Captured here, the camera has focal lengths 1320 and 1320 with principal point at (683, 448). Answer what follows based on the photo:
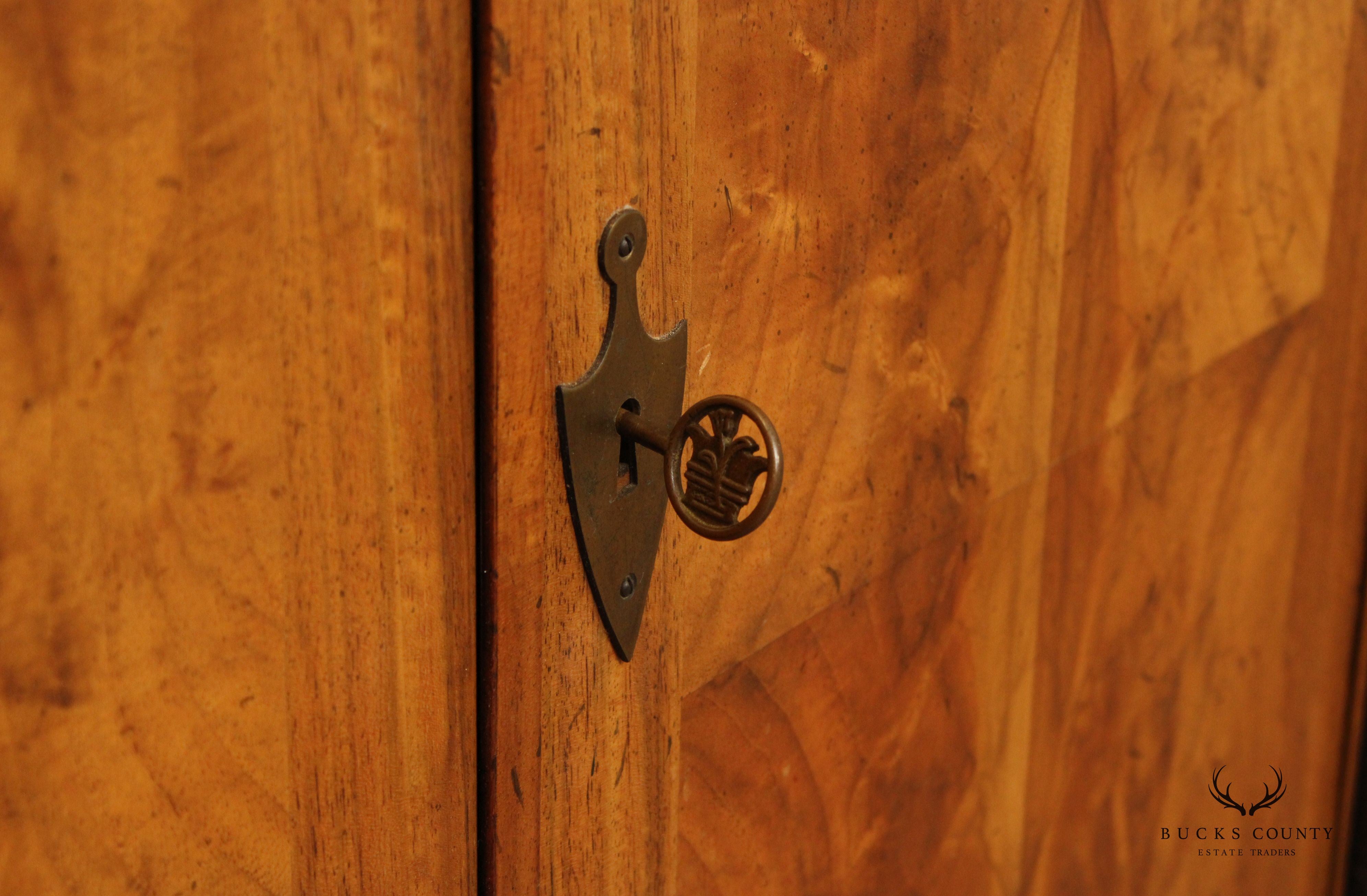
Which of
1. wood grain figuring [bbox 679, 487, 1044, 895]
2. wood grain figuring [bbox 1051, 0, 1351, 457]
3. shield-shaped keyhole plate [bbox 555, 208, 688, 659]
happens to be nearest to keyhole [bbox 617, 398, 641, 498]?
shield-shaped keyhole plate [bbox 555, 208, 688, 659]

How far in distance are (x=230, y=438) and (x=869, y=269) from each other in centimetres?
30

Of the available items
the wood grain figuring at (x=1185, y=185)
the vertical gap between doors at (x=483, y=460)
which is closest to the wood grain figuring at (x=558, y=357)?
the vertical gap between doors at (x=483, y=460)

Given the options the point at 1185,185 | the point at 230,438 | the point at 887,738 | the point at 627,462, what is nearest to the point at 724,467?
the point at 627,462

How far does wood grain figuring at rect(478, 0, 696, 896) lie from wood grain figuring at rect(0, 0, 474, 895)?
1 centimetres

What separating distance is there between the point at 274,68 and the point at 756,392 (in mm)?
240

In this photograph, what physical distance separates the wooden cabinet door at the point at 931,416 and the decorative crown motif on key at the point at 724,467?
44 mm

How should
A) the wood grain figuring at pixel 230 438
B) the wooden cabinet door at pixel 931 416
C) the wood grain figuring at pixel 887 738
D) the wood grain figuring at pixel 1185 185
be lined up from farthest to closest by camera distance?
the wood grain figuring at pixel 1185 185, the wood grain figuring at pixel 887 738, the wooden cabinet door at pixel 931 416, the wood grain figuring at pixel 230 438

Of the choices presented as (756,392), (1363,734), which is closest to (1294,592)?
(1363,734)

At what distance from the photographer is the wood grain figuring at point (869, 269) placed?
0.48 metres

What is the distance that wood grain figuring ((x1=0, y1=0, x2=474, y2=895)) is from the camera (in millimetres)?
288

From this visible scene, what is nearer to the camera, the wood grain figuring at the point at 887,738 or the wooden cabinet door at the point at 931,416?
the wooden cabinet door at the point at 931,416

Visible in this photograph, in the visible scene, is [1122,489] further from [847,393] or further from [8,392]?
[8,392]

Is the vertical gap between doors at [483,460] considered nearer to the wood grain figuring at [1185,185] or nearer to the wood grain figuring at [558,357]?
the wood grain figuring at [558,357]

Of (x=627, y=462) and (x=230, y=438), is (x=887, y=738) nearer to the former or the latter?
(x=627, y=462)
